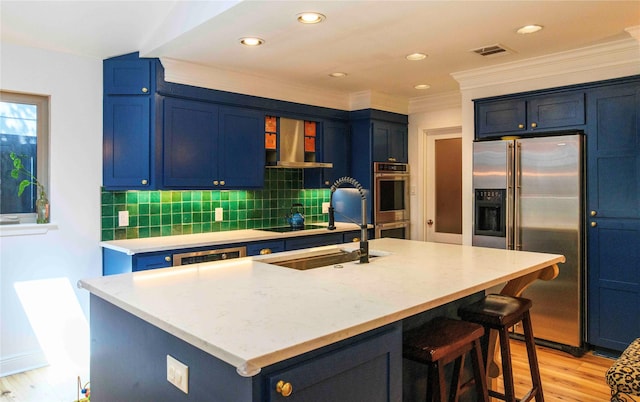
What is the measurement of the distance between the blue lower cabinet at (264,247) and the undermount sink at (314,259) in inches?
49.9

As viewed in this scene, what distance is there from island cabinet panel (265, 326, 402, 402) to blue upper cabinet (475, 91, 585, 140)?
2955 millimetres

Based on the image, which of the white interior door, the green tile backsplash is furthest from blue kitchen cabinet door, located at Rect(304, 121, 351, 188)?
the white interior door

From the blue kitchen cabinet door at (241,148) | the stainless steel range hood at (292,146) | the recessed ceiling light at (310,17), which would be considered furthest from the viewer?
the stainless steel range hood at (292,146)

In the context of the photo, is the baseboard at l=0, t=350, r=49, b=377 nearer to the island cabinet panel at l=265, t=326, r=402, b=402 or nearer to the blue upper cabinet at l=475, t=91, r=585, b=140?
the island cabinet panel at l=265, t=326, r=402, b=402

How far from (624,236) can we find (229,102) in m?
3.42

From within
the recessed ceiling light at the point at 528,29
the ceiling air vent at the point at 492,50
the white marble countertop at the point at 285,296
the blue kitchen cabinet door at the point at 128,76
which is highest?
the ceiling air vent at the point at 492,50

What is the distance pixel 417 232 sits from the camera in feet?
18.1

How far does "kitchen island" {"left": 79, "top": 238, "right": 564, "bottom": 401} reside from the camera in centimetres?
122

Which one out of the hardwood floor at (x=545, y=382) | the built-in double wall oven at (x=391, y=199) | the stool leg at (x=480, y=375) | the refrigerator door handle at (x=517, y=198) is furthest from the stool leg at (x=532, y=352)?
the built-in double wall oven at (x=391, y=199)

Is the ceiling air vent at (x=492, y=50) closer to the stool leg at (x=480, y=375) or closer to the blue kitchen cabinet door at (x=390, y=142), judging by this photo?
the blue kitchen cabinet door at (x=390, y=142)

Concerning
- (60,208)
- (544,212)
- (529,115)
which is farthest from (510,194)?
(60,208)

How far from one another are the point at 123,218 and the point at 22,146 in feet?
2.96

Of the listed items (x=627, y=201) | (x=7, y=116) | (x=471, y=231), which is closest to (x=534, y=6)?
(x=627, y=201)

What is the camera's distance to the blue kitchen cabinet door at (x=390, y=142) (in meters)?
5.05
